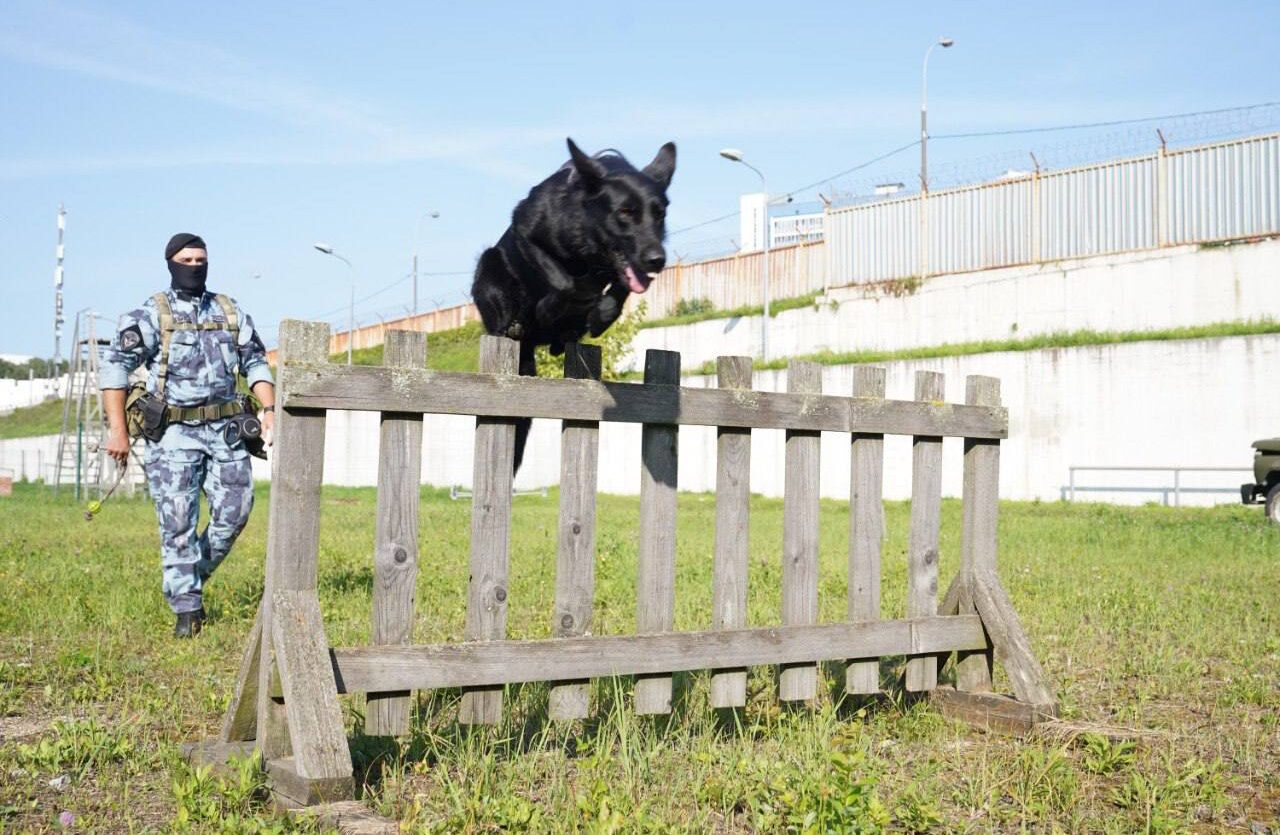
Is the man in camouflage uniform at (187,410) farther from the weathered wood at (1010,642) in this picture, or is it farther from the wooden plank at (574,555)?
the weathered wood at (1010,642)

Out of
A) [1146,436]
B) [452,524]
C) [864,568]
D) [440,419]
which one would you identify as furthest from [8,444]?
[864,568]

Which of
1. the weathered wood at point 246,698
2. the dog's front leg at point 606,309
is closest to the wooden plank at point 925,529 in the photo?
the dog's front leg at point 606,309

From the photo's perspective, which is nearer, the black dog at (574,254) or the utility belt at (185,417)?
the black dog at (574,254)

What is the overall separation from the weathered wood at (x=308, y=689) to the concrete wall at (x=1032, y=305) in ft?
58.6

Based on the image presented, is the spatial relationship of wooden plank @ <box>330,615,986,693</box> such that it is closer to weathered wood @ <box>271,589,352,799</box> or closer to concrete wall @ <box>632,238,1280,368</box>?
weathered wood @ <box>271,589,352,799</box>

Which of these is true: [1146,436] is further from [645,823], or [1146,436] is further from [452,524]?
[645,823]

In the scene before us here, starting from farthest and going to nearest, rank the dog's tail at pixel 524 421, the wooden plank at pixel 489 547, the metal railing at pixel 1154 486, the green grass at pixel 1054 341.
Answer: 1. the green grass at pixel 1054 341
2. the metal railing at pixel 1154 486
3. the dog's tail at pixel 524 421
4. the wooden plank at pixel 489 547

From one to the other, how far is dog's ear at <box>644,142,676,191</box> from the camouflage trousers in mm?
3267

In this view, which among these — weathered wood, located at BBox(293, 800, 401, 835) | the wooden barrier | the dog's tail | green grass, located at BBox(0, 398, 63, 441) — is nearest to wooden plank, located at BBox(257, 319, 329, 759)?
the wooden barrier

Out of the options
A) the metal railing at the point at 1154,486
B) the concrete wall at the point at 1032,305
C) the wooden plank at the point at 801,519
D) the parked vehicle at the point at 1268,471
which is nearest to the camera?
the wooden plank at the point at 801,519

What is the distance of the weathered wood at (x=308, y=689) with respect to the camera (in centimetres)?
318

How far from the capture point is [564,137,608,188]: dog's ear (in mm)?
4004

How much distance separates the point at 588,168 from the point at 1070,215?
24166 mm

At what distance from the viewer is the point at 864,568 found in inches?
191
